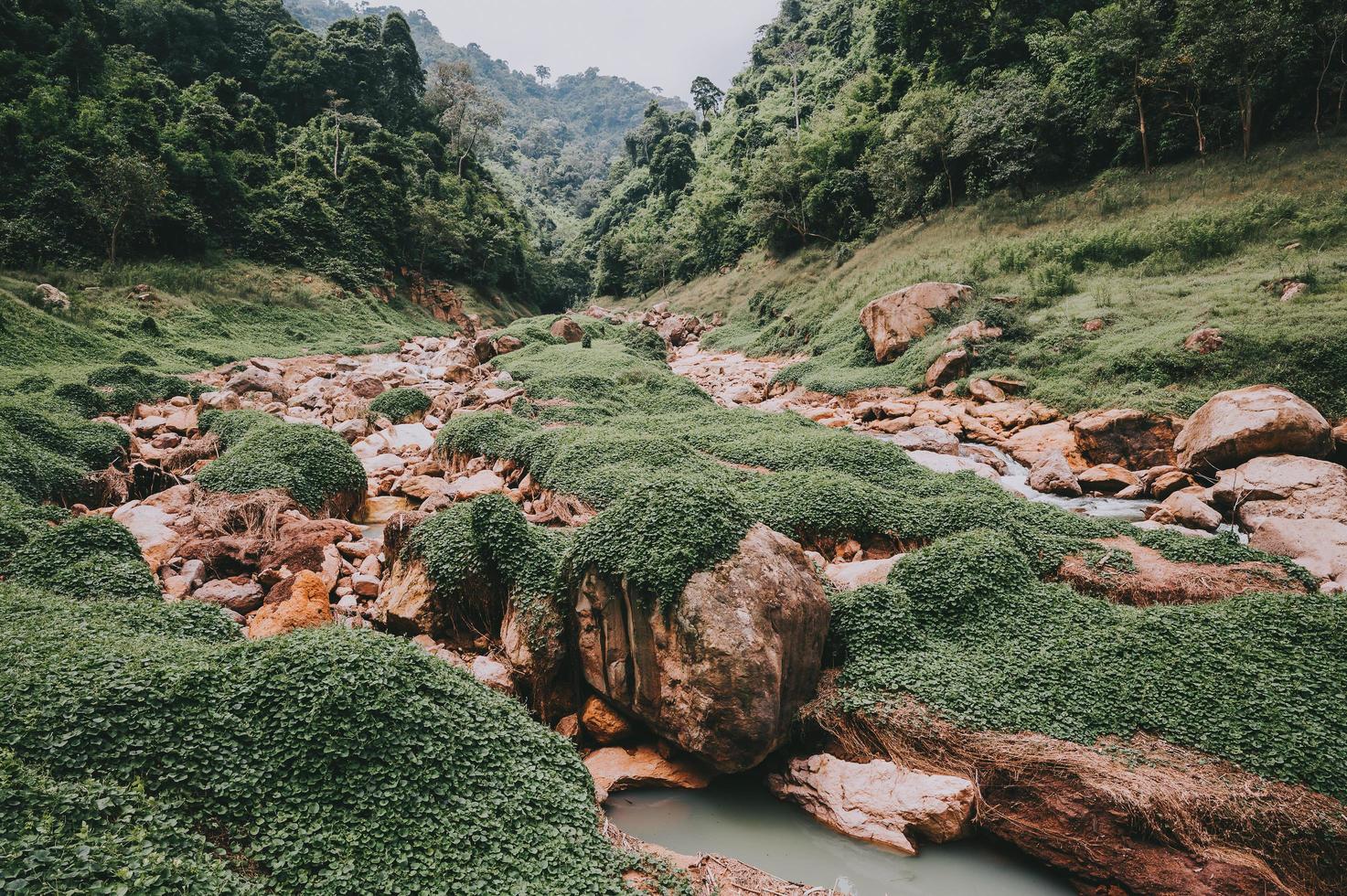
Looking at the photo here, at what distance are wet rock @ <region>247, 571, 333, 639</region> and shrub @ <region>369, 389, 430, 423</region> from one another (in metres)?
14.2

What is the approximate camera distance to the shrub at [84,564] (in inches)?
320

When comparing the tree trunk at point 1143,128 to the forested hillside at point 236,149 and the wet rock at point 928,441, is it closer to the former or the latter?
the wet rock at point 928,441

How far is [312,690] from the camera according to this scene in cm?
562

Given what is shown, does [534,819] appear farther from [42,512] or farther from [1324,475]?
[1324,475]

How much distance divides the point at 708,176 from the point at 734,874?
263 feet

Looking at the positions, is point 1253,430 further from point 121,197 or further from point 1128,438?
point 121,197

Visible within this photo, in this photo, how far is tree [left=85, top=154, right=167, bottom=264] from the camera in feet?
93.8

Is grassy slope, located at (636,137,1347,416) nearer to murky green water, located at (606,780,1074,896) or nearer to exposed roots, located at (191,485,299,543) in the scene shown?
murky green water, located at (606,780,1074,896)

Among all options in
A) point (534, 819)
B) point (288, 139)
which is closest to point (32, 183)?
point (288, 139)

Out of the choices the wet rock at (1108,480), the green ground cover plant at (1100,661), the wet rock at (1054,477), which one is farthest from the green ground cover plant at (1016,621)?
the wet rock at (1108,480)

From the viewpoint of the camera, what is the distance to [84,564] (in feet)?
27.4

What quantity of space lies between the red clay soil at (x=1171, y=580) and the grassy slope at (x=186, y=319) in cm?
2855

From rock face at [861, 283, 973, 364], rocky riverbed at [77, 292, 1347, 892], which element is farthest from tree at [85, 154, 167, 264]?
rock face at [861, 283, 973, 364]

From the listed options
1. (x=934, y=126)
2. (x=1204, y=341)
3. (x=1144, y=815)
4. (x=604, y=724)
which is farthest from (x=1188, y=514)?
(x=934, y=126)
